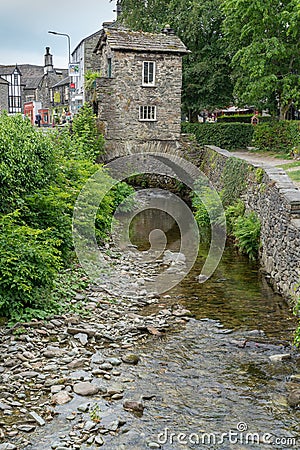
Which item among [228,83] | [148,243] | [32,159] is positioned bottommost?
[148,243]

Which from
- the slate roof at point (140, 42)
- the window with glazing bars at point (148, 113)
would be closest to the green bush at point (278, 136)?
the window with glazing bars at point (148, 113)

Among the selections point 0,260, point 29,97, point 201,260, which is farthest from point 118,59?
point 29,97

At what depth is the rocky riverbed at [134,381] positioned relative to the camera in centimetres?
673

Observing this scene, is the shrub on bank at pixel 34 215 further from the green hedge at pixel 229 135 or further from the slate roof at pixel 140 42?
the green hedge at pixel 229 135

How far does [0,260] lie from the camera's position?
9.48 m

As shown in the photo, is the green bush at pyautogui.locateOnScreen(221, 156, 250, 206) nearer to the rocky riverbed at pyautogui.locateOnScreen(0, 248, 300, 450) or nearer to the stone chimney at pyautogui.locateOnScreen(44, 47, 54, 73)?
the rocky riverbed at pyautogui.locateOnScreen(0, 248, 300, 450)

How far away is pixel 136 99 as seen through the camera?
2544 centimetres

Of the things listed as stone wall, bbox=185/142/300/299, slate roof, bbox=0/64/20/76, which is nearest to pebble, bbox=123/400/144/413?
stone wall, bbox=185/142/300/299

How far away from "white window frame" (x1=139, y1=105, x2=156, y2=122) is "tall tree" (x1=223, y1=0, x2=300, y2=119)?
430cm

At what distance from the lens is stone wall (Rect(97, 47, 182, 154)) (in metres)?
25.0

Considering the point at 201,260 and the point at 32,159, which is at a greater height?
the point at 32,159

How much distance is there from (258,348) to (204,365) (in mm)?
1196

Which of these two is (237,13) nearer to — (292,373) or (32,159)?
(32,159)

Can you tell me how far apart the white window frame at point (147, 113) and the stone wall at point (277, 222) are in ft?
28.7
